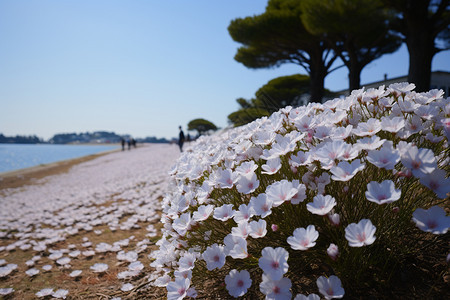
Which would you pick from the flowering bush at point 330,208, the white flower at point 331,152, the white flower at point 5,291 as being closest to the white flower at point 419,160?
the flowering bush at point 330,208

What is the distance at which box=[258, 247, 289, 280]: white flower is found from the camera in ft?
3.48

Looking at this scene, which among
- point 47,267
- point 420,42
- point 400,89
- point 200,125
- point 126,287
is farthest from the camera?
point 200,125

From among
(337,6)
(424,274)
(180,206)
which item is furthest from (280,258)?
(337,6)

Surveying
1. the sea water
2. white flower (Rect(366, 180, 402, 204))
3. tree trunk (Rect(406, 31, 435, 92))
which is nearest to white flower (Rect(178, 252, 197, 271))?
white flower (Rect(366, 180, 402, 204))

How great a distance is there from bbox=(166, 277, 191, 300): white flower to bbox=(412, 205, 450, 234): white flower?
111 cm

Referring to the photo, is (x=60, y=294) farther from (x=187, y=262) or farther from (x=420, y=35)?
(x=420, y=35)

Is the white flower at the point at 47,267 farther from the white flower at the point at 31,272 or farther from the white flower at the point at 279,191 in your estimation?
the white flower at the point at 279,191

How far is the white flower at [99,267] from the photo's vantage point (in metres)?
2.74

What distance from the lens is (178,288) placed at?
141 centimetres

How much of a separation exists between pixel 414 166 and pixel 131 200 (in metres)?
5.50

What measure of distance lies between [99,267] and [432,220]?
9.68ft

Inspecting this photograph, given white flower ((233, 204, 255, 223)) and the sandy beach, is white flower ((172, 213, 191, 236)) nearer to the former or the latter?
white flower ((233, 204, 255, 223))

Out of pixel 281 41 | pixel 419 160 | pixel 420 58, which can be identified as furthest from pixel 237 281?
pixel 281 41

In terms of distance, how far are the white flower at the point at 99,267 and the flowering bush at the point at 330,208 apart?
129 centimetres
